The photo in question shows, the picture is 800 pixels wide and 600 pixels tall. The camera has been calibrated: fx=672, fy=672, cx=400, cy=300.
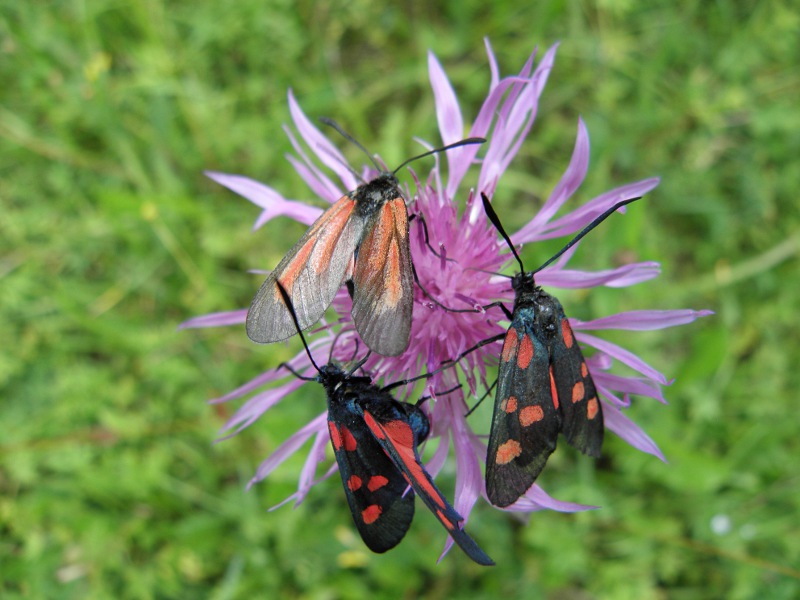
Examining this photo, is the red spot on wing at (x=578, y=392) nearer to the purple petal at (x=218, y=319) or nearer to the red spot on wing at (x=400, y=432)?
the red spot on wing at (x=400, y=432)

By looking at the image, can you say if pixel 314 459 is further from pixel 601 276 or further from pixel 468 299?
pixel 601 276

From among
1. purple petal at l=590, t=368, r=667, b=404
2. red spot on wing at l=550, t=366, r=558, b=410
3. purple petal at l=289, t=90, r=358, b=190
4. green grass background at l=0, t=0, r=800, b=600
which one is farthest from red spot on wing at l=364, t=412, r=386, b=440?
green grass background at l=0, t=0, r=800, b=600

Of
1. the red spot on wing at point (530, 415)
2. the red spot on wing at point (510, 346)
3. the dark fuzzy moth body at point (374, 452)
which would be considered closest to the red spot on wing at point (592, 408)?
the red spot on wing at point (530, 415)

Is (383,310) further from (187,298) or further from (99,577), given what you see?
(99,577)

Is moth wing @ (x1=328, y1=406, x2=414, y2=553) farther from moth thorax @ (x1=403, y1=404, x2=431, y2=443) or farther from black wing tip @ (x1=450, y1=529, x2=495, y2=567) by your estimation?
black wing tip @ (x1=450, y1=529, x2=495, y2=567)

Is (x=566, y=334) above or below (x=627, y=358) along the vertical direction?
above

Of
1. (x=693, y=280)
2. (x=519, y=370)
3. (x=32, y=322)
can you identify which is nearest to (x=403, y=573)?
→ (x=519, y=370)

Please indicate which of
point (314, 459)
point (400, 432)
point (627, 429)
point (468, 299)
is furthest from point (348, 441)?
point (627, 429)
